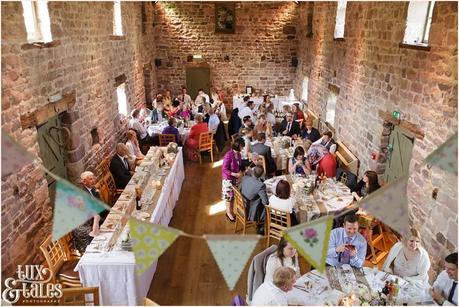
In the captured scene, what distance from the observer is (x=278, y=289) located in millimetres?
3434

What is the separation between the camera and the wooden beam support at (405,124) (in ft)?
16.1

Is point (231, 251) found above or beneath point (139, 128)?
above

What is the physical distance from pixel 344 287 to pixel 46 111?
4.36 m

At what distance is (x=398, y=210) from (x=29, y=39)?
16.1 ft

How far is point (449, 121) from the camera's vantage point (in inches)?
166

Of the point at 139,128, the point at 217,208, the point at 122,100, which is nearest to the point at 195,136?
the point at 139,128

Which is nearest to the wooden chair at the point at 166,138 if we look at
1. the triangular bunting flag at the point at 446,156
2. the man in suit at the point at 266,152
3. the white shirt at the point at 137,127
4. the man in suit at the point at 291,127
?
the white shirt at the point at 137,127

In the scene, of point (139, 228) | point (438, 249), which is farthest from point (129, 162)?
point (438, 249)

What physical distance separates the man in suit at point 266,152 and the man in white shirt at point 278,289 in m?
3.92

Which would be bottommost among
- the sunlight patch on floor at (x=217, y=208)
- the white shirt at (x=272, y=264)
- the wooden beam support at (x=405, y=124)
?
the sunlight patch on floor at (x=217, y=208)

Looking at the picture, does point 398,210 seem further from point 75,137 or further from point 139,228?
point 75,137

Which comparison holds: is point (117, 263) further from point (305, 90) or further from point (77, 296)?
point (305, 90)

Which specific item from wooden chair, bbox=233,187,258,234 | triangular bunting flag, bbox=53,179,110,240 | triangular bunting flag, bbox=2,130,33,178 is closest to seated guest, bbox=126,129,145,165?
wooden chair, bbox=233,187,258,234

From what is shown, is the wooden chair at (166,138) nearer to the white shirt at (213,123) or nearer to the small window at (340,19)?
the white shirt at (213,123)
